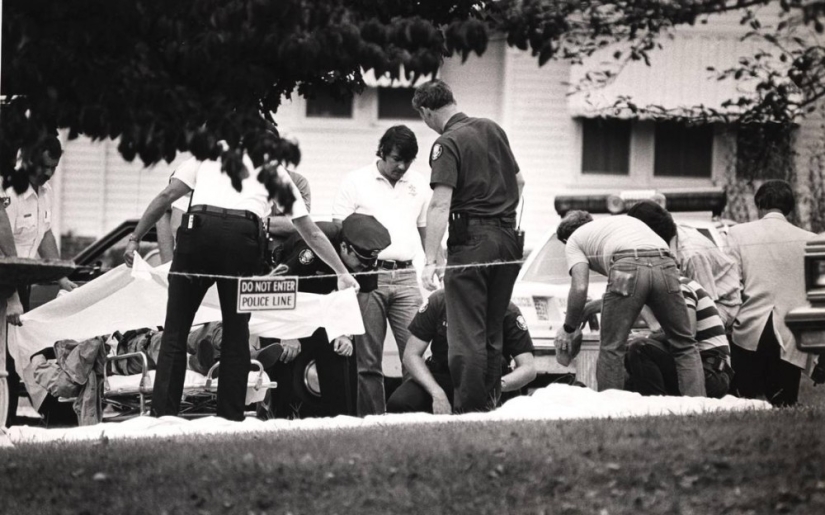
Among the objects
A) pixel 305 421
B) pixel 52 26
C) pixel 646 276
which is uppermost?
pixel 52 26

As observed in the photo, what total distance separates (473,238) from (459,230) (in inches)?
4.3

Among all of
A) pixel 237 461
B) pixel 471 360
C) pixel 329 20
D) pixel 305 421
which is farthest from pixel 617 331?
pixel 329 20

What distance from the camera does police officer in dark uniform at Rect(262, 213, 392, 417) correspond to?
9898mm

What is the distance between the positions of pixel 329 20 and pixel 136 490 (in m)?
2.22

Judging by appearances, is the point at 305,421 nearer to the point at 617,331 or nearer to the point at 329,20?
the point at 617,331

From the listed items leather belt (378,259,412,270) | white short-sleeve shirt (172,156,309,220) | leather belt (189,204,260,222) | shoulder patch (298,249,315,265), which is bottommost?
leather belt (378,259,412,270)

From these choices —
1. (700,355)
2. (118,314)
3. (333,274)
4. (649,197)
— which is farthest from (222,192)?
(649,197)

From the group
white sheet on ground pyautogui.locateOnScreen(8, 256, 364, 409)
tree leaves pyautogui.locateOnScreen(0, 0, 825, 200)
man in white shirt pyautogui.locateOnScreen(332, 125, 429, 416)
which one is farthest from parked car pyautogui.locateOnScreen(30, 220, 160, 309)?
tree leaves pyautogui.locateOnScreen(0, 0, 825, 200)

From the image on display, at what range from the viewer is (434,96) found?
9023 mm

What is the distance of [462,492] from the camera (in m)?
6.28

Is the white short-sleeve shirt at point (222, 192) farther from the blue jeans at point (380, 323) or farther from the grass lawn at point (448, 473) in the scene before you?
the grass lawn at point (448, 473)

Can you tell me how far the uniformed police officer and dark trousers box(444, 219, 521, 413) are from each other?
3.48 feet

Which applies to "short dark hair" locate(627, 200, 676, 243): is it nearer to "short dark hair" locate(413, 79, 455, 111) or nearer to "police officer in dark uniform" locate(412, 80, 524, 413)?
"police officer in dark uniform" locate(412, 80, 524, 413)

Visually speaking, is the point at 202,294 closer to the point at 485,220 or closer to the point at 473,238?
the point at 473,238
